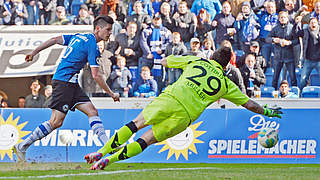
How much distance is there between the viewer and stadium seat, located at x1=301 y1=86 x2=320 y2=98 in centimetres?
1402

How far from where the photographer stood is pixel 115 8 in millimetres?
15938

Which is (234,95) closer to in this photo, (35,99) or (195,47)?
(195,47)

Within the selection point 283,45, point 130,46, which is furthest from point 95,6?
point 283,45

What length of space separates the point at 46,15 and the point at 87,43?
24.7 ft

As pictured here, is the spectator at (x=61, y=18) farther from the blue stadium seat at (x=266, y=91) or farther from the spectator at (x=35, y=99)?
the blue stadium seat at (x=266, y=91)

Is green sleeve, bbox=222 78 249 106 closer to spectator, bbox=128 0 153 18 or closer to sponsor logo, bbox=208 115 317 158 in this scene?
sponsor logo, bbox=208 115 317 158

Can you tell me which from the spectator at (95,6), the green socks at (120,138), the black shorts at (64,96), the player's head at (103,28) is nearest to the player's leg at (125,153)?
the green socks at (120,138)

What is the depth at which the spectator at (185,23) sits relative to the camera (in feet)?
49.6

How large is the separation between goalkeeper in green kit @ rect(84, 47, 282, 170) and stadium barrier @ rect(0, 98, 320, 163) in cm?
427

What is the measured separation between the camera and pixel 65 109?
920 cm

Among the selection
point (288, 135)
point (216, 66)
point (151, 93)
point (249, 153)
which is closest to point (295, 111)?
point (288, 135)

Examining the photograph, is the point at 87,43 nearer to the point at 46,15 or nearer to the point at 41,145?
the point at 41,145

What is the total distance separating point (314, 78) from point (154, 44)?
423 centimetres

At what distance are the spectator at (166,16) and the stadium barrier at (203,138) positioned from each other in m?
3.98
